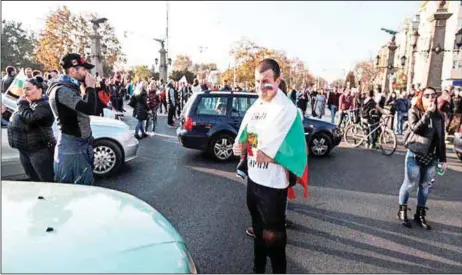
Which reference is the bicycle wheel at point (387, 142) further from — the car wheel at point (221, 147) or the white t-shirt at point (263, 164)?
the white t-shirt at point (263, 164)

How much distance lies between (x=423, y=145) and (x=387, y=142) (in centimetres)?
532

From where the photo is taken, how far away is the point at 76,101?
10.2 ft

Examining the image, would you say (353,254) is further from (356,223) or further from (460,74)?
(460,74)

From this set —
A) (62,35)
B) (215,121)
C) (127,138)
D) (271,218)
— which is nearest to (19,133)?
(127,138)

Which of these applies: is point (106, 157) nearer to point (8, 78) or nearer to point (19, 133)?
point (19, 133)

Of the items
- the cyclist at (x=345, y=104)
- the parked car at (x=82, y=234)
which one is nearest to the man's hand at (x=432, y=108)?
the parked car at (x=82, y=234)

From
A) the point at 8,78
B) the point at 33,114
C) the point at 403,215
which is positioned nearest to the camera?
the point at 33,114

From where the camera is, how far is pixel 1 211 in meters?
2.04

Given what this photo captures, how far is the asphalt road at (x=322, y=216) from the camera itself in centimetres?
340

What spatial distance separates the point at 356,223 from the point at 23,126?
4.19 meters

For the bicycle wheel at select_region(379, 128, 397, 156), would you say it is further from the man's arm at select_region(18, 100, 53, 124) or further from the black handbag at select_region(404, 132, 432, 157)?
the man's arm at select_region(18, 100, 53, 124)

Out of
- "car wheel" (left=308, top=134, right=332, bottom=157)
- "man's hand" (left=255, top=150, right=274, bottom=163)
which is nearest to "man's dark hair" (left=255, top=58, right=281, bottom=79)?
"man's hand" (left=255, top=150, right=274, bottom=163)

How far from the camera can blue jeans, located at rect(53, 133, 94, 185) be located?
3277mm

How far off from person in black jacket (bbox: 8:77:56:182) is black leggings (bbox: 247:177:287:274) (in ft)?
8.32
